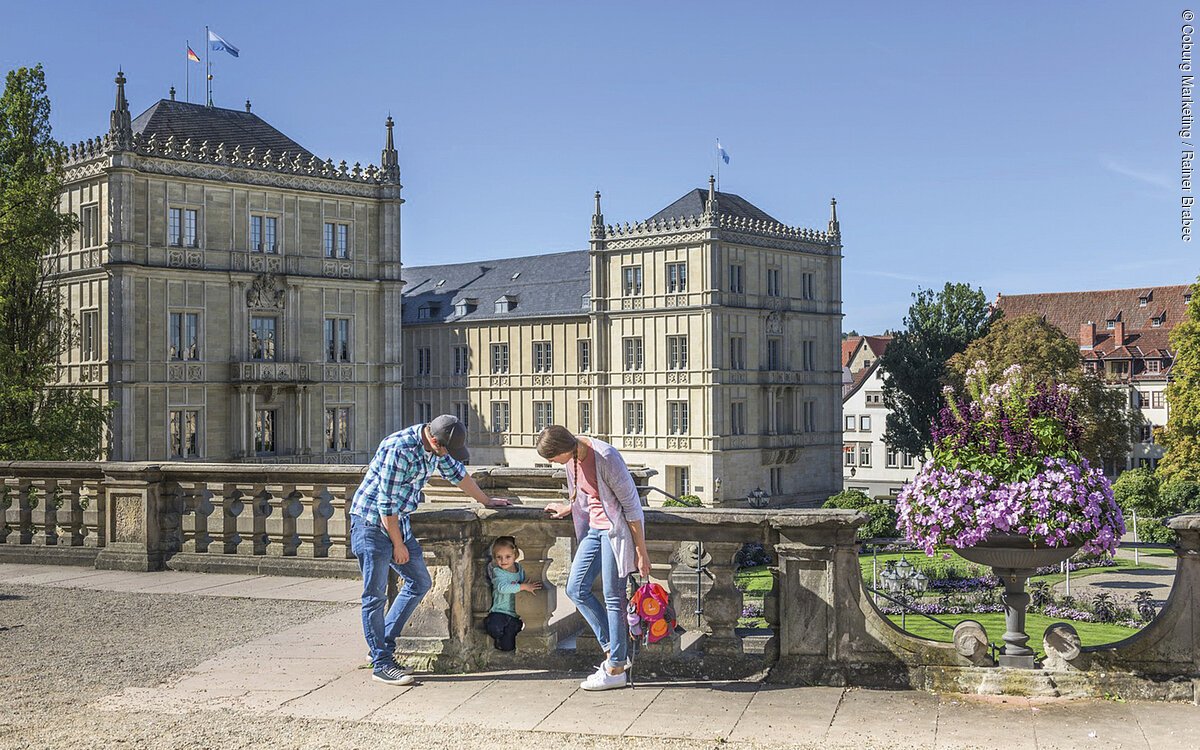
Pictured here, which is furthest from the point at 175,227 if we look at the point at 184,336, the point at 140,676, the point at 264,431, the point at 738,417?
the point at 140,676

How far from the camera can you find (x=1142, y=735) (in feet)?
20.8

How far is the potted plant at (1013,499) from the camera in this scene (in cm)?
696

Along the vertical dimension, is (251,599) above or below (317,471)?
below

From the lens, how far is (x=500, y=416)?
74438mm

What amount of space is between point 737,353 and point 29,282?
41450 mm

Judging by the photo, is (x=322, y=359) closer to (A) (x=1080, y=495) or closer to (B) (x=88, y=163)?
(B) (x=88, y=163)

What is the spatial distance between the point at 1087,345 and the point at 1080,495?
8809 centimetres

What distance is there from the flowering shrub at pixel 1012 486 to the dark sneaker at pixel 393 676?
3.08 meters

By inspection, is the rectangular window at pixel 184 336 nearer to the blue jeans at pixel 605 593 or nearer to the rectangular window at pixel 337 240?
the rectangular window at pixel 337 240

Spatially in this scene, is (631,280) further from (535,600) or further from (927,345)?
(535,600)

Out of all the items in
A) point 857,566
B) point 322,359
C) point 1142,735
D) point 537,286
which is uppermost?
point 537,286

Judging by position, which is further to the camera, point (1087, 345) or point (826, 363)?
point (1087, 345)

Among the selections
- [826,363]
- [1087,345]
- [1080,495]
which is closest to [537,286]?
[826,363]

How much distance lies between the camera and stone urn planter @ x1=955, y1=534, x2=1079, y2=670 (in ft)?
23.1
